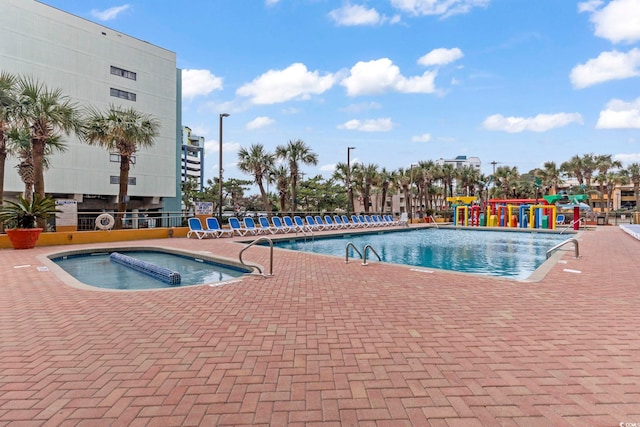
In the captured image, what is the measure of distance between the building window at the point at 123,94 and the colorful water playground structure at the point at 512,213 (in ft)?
97.8

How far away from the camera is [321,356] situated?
3004 mm

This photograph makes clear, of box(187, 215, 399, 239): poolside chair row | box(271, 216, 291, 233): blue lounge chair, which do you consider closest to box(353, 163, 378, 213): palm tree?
box(187, 215, 399, 239): poolside chair row

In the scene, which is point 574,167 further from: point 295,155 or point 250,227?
point 250,227

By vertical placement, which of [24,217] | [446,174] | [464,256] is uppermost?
[446,174]

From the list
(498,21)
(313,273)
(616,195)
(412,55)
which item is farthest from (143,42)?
(616,195)

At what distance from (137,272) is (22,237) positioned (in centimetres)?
504

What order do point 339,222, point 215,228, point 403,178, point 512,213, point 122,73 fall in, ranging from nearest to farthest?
1. point 215,228
2. point 339,222
3. point 512,213
4. point 122,73
5. point 403,178

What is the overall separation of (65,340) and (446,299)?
443cm

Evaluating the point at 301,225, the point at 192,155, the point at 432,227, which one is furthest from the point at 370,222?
the point at 192,155

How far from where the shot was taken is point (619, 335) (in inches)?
138

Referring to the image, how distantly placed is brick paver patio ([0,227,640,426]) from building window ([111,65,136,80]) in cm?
3224

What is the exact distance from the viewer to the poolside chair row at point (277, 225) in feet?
48.8

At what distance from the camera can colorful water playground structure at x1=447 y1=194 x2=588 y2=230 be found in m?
23.8

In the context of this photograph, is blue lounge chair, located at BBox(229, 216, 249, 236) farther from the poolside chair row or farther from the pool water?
the pool water
